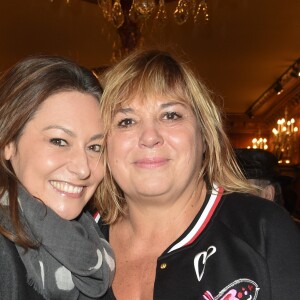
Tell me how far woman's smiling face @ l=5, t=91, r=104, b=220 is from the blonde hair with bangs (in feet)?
0.45

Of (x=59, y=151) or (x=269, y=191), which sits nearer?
(x=59, y=151)

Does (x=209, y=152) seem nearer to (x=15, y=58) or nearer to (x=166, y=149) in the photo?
(x=166, y=149)

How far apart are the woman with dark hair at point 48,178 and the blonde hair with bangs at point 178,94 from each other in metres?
0.16

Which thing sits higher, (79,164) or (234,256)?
(79,164)

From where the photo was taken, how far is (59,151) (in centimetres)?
163

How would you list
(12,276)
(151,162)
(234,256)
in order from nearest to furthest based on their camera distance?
(12,276)
(234,256)
(151,162)

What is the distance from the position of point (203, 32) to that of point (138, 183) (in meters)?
5.17

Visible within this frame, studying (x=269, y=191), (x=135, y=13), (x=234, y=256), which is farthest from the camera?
(x=135, y=13)

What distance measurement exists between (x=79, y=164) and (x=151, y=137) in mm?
318

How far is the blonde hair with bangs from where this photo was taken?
179cm

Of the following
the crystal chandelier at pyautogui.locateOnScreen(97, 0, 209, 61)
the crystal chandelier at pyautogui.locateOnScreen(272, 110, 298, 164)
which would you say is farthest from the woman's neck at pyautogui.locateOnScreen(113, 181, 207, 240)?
the crystal chandelier at pyautogui.locateOnScreen(272, 110, 298, 164)

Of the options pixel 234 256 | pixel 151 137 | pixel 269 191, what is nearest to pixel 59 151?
pixel 151 137

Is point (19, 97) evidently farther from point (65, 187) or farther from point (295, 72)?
point (295, 72)

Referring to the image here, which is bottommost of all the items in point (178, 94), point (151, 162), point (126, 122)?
point (151, 162)
